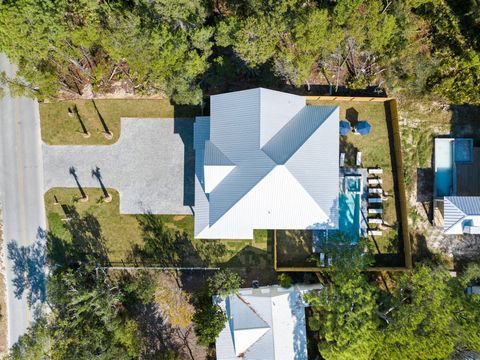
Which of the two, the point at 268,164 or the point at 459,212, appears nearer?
the point at 268,164

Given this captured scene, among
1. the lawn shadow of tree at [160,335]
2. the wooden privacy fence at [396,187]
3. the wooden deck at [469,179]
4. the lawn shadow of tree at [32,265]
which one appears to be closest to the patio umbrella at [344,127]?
the wooden privacy fence at [396,187]

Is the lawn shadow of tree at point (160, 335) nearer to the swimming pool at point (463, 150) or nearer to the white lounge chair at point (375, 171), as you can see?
the white lounge chair at point (375, 171)

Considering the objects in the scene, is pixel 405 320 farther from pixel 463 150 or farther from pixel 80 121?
pixel 80 121

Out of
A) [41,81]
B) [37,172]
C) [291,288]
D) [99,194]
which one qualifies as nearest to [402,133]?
[291,288]

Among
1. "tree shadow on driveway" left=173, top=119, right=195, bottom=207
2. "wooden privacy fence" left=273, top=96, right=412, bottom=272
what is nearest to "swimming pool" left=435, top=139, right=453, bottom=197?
"wooden privacy fence" left=273, top=96, right=412, bottom=272

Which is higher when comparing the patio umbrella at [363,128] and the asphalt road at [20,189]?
the patio umbrella at [363,128]

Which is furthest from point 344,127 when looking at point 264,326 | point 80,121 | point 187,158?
point 80,121

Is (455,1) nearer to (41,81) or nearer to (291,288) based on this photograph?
(291,288)

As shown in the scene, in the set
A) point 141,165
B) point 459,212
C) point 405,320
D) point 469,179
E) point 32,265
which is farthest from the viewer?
point 32,265
